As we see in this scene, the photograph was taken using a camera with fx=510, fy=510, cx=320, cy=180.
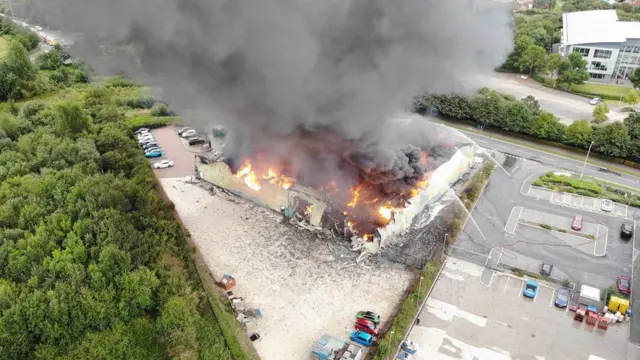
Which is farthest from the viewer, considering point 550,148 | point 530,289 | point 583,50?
point 583,50

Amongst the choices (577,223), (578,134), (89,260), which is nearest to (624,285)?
(577,223)

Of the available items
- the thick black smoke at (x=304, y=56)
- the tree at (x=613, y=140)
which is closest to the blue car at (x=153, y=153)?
the thick black smoke at (x=304, y=56)

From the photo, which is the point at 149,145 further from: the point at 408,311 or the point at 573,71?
the point at 573,71

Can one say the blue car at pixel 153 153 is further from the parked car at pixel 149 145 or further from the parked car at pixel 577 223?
the parked car at pixel 577 223

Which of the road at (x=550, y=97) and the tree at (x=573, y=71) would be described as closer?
the road at (x=550, y=97)

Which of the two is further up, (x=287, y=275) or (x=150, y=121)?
(x=150, y=121)

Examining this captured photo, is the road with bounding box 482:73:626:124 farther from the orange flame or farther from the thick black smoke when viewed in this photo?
the orange flame
